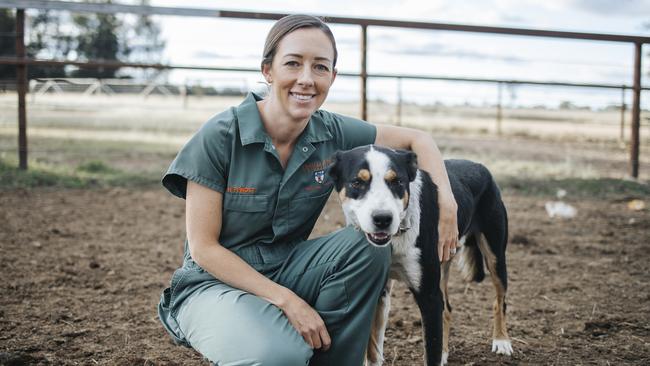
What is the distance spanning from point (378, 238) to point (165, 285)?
7.13 ft

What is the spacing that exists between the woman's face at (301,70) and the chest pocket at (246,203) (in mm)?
348

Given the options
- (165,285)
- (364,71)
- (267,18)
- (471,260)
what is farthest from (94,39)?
(471,260)

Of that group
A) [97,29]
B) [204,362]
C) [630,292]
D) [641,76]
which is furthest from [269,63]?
[97,29]

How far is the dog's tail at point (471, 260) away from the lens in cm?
376

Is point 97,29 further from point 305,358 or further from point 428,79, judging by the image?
point 305,358

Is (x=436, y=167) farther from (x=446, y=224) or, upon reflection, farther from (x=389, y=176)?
(x=389, y=176)

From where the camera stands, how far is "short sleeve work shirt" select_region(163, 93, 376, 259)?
8.08ft

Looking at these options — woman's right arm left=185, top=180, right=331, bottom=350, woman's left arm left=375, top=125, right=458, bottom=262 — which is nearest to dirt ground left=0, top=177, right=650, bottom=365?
woman's left arm left=375, top=125, right=458, bottom=262

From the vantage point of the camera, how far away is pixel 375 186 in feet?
8.66

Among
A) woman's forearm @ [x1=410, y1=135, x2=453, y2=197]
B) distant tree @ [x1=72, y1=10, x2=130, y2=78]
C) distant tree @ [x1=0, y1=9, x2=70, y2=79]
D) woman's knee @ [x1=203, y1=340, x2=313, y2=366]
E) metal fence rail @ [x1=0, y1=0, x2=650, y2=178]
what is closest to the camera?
woman's knee @ [x1=203, y1=340, x2=313, y2=366]

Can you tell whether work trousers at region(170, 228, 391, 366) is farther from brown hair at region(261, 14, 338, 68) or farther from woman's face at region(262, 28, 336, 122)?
brown hair at region(261, 14, 338, 68)

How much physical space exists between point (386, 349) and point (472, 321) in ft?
2.50

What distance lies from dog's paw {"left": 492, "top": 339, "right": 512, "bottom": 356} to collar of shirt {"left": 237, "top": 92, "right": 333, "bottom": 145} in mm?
1486

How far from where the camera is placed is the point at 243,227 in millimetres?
2529
